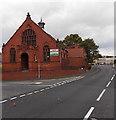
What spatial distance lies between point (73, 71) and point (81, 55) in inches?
616

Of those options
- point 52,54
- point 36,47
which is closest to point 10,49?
point 36,47

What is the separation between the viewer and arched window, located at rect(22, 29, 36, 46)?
4053 cm

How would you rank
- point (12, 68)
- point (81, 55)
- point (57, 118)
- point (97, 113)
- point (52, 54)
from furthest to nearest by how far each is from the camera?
point (81, 55) < point (12, 68) < point (52, 54) < point (97, 113) < point (57, 118)

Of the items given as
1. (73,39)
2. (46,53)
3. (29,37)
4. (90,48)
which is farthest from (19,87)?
(73,39)

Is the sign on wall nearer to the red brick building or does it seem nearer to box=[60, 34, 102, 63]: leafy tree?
the red brick building

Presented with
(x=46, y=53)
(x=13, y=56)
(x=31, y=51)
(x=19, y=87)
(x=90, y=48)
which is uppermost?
(x=90, y=48)

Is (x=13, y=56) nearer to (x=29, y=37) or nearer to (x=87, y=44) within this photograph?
(x=29, y=37)

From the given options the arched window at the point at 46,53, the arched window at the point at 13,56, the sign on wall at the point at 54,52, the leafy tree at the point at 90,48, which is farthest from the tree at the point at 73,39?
the arched window at the point at 13,56

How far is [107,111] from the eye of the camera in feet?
24.1

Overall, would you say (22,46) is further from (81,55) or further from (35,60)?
(81,55)

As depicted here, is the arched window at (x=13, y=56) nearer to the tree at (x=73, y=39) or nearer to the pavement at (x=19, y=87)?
the pavement at (x=19, y=87)

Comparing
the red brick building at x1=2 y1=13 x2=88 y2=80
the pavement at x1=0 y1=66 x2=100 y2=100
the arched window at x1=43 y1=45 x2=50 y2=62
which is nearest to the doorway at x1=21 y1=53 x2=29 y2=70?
the red brick building at x1=2 y1=13 x2=88 y2=80

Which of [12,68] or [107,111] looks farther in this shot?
[12,68]

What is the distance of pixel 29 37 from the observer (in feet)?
133
